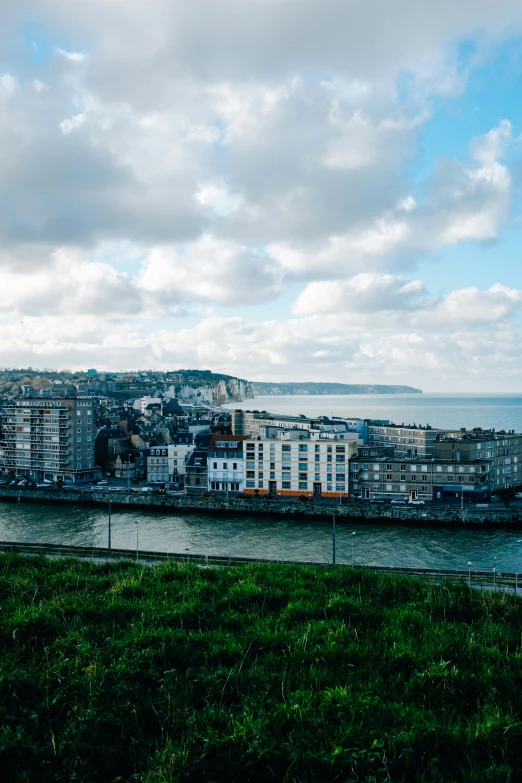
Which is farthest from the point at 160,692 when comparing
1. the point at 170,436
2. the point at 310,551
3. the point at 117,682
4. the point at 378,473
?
the point at 170,436

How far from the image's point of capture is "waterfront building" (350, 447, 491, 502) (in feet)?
121

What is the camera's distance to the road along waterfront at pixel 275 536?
24.5 metres

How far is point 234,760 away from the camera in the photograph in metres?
3.79

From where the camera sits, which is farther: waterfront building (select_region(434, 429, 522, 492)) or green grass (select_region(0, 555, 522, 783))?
waterfront building (select_region(434, 429, 522, 492))

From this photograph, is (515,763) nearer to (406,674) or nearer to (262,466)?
(406,674)

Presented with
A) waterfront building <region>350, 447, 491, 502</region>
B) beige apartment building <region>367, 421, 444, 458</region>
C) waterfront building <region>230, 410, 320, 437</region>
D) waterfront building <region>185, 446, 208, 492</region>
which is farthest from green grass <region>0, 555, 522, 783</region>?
waterfront building <region>230, 410, 320, 437</region>

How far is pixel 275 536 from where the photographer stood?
28922 mm

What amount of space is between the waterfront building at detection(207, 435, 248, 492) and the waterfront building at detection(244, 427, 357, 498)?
698mm

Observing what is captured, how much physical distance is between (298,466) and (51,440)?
22.5 m

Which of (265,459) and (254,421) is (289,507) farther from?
(254,421)

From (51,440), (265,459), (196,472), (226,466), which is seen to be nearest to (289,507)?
(265,459)

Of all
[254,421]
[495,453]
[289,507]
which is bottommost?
[289,507]

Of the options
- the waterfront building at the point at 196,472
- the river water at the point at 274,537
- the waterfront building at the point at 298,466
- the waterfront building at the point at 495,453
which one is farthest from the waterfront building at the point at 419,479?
the waterfront building at the point at 196,472

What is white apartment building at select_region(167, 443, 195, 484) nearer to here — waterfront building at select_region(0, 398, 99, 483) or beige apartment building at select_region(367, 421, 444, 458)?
waterfront building at select_region(0, 398, 99, 483)
